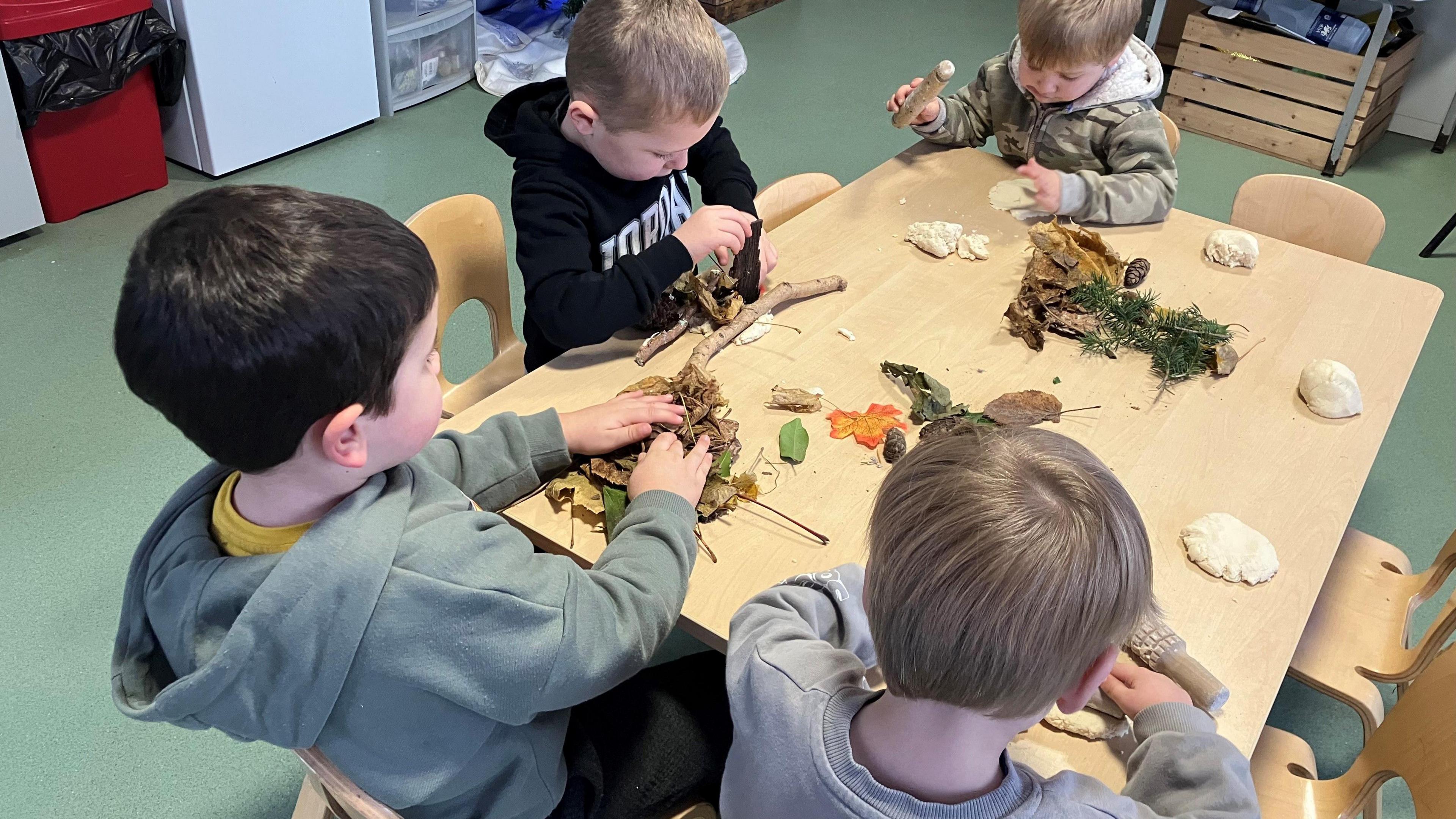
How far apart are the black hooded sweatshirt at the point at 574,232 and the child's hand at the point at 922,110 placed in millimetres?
606

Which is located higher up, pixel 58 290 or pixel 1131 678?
pixel 1131 678

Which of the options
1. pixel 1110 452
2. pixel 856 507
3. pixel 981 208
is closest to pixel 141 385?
pixel 856 507

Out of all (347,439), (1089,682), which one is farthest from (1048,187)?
(347,439)

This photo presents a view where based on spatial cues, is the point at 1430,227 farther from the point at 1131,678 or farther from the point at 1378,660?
the point at 1131,678

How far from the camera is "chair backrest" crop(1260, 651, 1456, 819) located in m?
1.16

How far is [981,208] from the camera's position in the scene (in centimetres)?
211

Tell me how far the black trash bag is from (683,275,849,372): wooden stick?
247cm

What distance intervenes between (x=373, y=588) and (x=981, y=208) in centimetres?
154

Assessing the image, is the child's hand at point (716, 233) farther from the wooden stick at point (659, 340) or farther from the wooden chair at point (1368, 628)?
the wooden chair at point (1368, 628)

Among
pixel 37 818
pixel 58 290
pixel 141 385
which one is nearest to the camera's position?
pixel 141 385

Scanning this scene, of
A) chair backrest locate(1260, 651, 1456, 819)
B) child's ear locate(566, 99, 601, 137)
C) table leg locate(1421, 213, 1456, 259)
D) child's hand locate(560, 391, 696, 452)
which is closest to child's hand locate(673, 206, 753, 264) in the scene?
child's ear locate(566, 99, 601, 137)

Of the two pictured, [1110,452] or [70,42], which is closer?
[1110,452]

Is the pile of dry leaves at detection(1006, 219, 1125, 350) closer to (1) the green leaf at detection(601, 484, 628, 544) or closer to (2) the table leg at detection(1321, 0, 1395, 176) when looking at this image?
(1) the green leaf at detection(601, 484, 628, 544)

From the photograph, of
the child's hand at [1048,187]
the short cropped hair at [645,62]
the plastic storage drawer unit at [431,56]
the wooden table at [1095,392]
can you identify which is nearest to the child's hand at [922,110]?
the wooden table at [1095,392]
